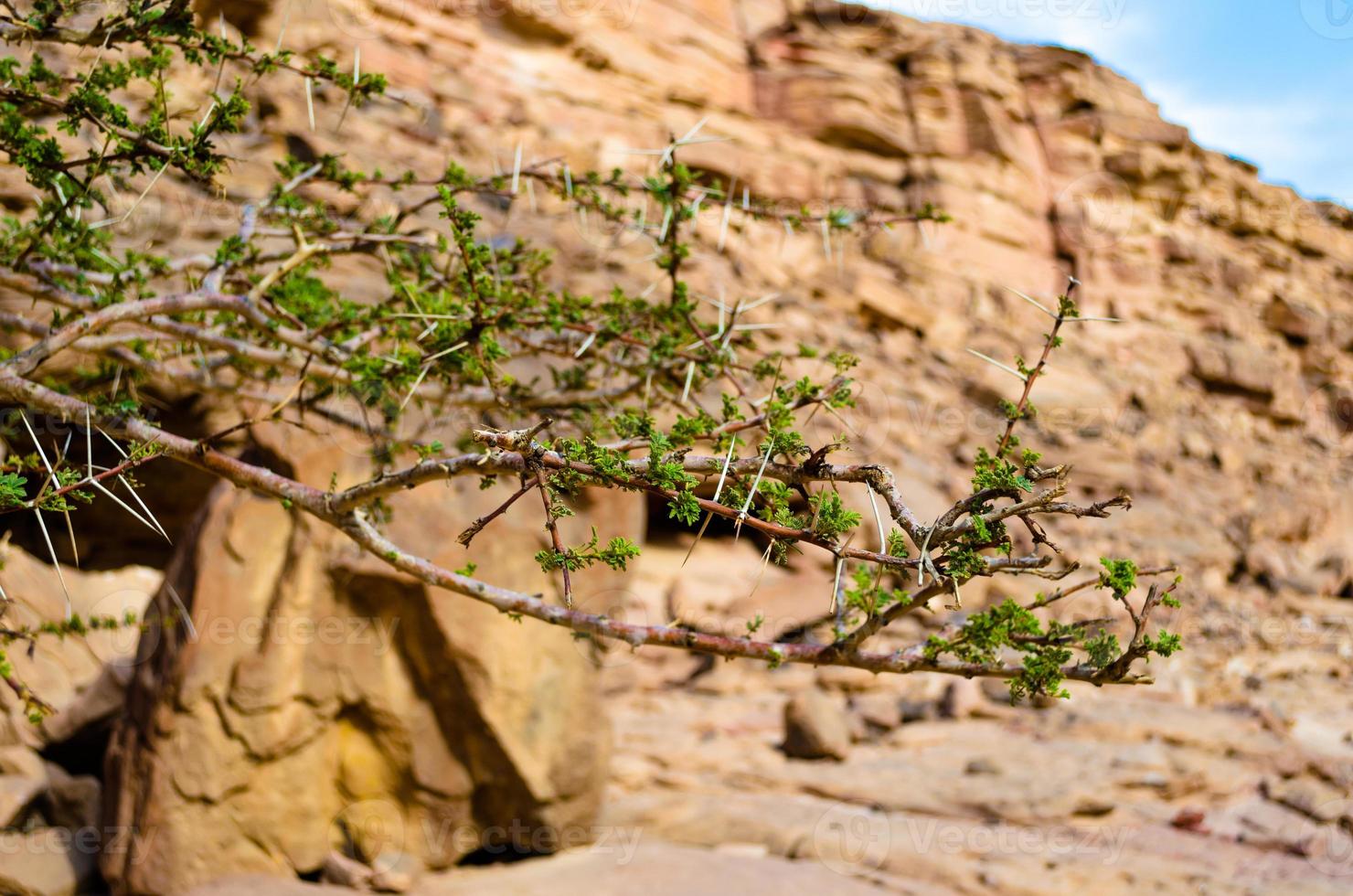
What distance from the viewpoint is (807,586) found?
1130 centimetres

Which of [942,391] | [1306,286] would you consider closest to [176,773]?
[942,391]

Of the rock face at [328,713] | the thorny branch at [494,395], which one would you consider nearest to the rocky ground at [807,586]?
the rock face at [328,713]

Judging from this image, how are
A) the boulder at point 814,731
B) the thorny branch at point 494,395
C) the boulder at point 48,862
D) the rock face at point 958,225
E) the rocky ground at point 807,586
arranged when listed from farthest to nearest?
1. the rock face at point 958,225
2. the boulder at point 814,731
3. the rocky ground at point 807,586
4. the boulder at point 48,862
5. the thorny branch at point 494,395

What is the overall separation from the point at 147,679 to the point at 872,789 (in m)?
4.72

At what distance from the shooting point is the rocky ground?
5.20 m

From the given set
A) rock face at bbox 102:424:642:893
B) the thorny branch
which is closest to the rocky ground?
rock face at bbox 102:424:642:893

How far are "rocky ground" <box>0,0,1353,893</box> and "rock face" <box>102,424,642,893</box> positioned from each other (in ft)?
0.06

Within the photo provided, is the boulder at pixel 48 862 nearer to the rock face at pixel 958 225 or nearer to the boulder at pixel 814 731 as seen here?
the boulder at pixel 814 731

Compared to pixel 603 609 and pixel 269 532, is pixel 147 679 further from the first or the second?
pixel 603 609

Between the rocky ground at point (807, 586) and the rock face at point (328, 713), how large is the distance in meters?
0.02

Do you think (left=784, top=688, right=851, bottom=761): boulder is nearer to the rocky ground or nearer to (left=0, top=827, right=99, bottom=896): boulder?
the rocky ground

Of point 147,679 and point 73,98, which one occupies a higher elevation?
point 73,98

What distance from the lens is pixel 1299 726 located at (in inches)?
355

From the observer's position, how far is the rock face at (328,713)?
16.3ft
